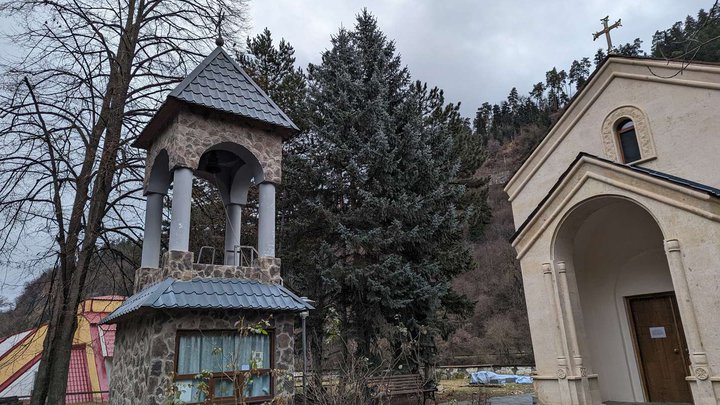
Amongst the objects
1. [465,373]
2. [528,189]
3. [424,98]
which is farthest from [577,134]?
[465,373]

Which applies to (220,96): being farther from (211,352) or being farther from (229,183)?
(211,352)

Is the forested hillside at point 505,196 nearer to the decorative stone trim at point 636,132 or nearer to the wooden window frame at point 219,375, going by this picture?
the decorative stone trim at point 636,132

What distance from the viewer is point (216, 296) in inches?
287

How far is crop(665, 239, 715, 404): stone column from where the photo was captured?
666 centimetres

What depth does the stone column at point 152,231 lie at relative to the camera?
9.12 metres

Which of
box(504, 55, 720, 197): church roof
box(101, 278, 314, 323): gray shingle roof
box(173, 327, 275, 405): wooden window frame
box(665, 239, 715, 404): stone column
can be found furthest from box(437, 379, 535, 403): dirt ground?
box(101, 278, 314, 323): gray shingle roof

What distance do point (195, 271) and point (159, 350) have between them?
56.0 inches

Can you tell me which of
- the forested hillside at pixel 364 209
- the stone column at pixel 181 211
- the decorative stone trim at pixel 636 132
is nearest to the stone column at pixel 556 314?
the decorative stone trim at pixel 636 132

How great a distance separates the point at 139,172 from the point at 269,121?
346 centimetres

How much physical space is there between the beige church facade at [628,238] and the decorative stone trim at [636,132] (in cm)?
2

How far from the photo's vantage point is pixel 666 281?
29.6 feet

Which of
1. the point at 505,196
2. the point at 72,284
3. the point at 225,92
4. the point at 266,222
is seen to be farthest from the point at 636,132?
the point at 505,196

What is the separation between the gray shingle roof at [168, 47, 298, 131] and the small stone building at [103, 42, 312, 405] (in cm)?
2

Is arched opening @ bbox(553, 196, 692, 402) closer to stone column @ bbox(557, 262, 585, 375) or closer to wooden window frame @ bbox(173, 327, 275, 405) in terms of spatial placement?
stone column @ bbox(557, 262, 585, 375)
